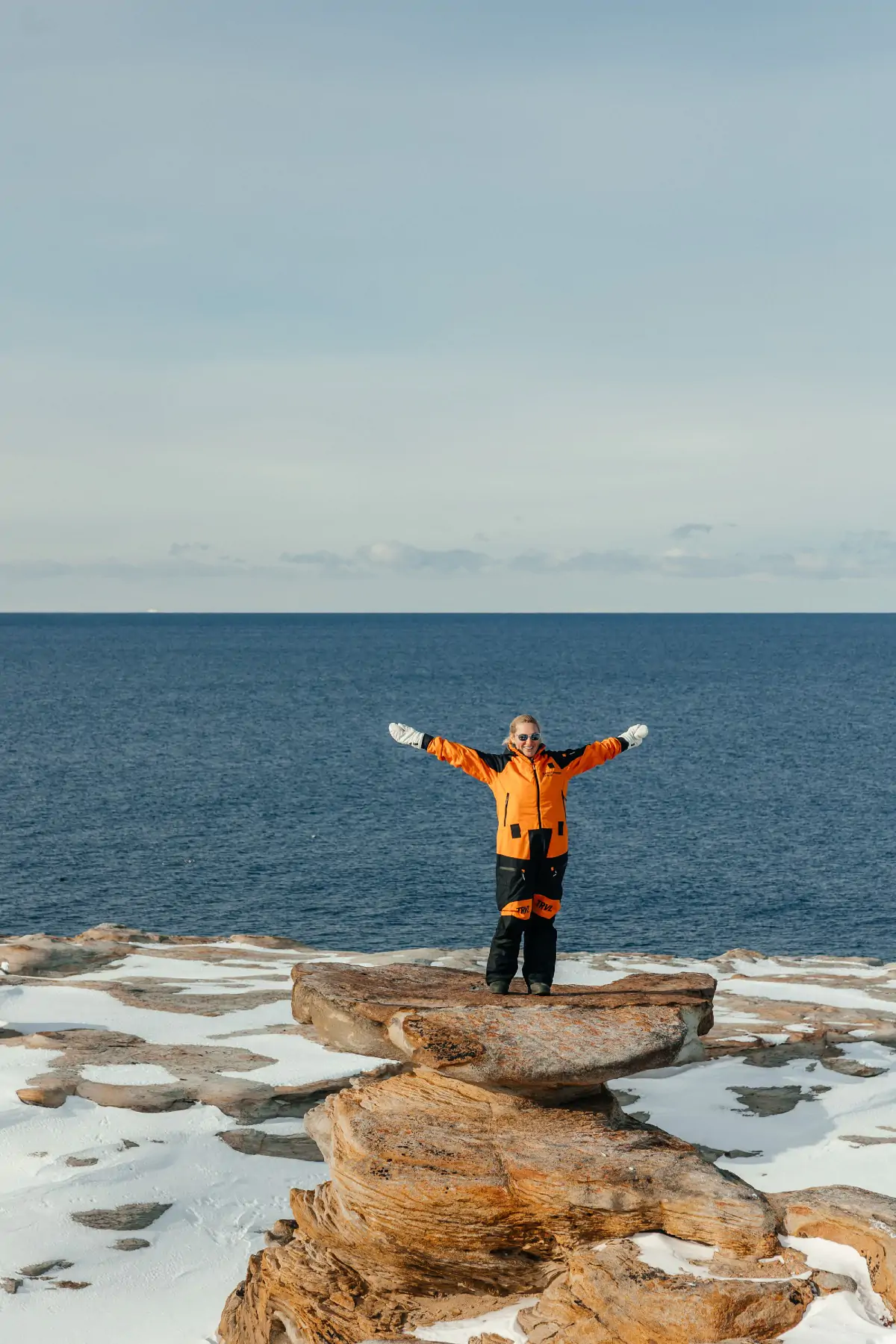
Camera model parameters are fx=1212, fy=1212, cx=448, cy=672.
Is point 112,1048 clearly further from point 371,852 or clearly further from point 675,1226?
point 371,852

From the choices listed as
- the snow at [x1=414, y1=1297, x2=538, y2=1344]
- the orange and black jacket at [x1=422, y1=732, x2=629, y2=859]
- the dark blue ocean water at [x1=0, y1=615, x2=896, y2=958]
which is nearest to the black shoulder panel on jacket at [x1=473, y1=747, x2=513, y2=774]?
the orange and black jacket at [x1=422, y1=732, x2=629, y2=859]

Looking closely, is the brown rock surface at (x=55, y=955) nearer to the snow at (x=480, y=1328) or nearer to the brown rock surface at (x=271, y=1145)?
the brown rock surface at (x=271, y=1145)

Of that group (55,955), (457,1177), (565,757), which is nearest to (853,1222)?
(457,1177)

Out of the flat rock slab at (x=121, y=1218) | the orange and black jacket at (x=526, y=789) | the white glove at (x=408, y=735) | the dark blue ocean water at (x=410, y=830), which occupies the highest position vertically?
the white glove at (x=408, y=735)

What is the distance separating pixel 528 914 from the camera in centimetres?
1641

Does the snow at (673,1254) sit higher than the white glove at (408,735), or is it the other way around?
the white glove at (408,735)

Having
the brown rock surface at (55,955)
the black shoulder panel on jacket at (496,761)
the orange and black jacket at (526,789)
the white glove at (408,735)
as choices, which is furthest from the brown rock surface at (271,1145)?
the brown rock surface at (55,955)

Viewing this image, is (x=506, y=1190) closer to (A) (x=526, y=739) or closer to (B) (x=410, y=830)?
(A) (x=526, y=739)

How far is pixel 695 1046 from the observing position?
15.8 m

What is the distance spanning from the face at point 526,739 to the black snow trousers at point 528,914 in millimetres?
1453

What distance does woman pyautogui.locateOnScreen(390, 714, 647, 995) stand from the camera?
53.5ft

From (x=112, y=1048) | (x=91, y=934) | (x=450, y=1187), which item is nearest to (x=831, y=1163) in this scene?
(x=450, y=1187)

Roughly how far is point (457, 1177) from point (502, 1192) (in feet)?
1.84

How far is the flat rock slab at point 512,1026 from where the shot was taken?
14648mm
